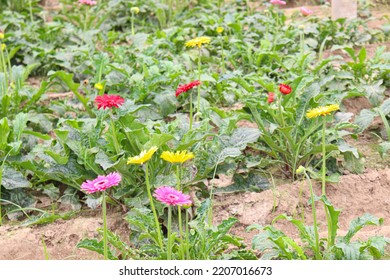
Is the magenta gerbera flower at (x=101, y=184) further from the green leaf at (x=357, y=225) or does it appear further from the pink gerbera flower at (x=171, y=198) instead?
the green leaf at (x=357, y=225)

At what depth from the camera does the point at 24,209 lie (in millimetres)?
3725

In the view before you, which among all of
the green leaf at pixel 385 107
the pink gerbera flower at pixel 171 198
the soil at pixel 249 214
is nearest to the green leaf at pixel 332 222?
the soil at pixel 249 214

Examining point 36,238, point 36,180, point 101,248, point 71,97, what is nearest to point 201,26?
point 71,97

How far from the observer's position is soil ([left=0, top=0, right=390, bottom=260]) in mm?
3480

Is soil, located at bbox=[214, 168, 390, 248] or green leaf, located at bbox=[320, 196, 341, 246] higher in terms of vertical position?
green leaf, located at bbox=[320, 196, 341, 246]

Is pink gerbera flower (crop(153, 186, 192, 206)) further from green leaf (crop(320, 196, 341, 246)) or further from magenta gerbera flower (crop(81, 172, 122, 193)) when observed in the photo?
green leaf (crop(320, 196, 341, 246))

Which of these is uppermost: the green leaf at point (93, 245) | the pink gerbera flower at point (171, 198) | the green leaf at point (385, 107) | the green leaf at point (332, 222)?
the pink gerbera flower at point (171, 198)

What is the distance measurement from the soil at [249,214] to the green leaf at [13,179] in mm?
218

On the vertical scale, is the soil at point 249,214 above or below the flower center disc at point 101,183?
below

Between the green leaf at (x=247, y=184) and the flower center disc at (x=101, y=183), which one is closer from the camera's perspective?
the flower center disc at (x=101, y=183)

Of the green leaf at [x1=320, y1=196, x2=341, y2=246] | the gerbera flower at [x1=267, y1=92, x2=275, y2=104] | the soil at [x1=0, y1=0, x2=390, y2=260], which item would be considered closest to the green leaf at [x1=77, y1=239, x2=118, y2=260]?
the soil at [x1=0, y1=0, x2=390, y2=260]

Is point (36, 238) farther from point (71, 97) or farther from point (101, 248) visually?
point (71, 97)

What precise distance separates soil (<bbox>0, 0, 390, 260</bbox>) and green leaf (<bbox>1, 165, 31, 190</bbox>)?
22 centimetres

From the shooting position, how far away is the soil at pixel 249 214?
348 cm
